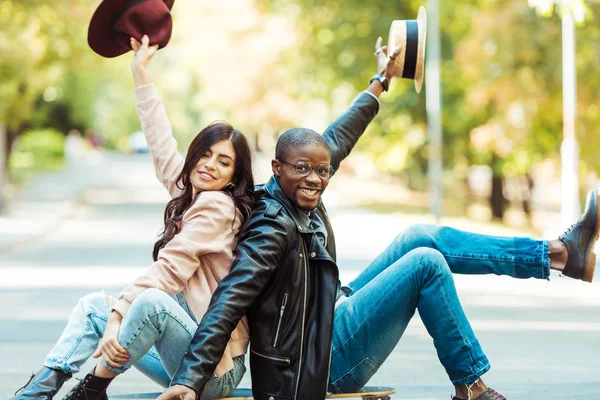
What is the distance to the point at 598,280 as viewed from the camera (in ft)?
44.2

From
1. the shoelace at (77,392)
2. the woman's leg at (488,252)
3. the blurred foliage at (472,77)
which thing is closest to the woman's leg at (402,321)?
the woman's leg at (488,252)

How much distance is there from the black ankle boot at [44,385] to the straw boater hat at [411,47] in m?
2.47

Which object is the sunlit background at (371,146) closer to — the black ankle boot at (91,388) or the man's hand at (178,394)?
the man's hand at (178,394)

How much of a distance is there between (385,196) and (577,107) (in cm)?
1347

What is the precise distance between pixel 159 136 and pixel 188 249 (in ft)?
2.90

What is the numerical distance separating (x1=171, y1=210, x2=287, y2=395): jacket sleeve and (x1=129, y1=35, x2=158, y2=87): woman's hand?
118 centimetres

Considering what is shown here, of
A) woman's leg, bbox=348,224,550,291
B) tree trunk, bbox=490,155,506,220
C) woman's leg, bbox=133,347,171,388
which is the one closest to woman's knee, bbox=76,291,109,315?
woman's leg, bbox=133,347,171,388

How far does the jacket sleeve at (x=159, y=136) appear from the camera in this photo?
16.4 feet

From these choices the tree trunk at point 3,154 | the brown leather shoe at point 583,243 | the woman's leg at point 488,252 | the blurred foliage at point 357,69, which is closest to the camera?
the woman's leg at point 488,252

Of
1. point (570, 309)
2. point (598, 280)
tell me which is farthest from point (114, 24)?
point (598, 280)

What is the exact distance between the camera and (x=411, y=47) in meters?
5.78

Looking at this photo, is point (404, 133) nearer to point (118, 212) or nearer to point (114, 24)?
point (118, 212)

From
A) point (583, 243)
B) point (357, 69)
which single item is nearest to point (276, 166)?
point (583, 243)

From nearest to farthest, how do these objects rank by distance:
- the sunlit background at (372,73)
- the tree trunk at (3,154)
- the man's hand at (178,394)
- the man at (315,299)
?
1. the man's hand at (178,394)
2. the man at (315,299)
3. the sunlit background at (372,73)
4. the tree trunk at (3,154)
